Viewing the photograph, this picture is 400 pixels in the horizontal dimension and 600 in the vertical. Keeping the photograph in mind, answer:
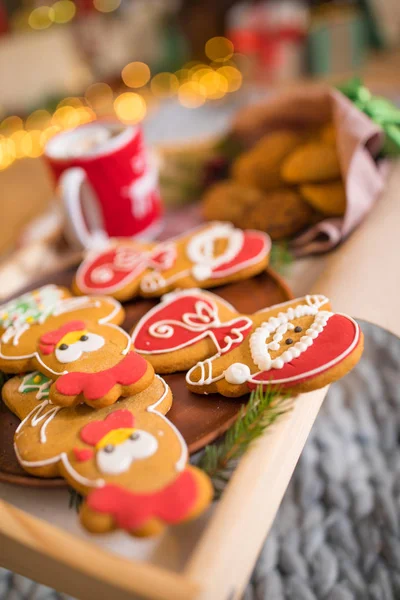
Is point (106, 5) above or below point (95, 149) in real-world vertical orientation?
above

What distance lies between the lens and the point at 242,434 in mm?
389

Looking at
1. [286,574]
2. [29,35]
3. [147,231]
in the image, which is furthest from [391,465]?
[29,35]

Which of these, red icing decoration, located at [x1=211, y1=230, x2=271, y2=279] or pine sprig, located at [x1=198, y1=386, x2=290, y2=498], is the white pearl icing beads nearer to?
pine sprig, located at [x1=198, y1=386, x2=290, y2=498]

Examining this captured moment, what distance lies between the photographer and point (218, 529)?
13.3 inches

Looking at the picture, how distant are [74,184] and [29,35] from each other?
127cm

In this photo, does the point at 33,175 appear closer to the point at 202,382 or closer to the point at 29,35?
the point at 29,35

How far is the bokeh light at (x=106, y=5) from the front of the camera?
5.93 feet

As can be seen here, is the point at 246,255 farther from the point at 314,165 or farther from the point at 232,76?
the point at 232,76

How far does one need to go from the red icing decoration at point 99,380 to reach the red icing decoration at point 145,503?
81mm

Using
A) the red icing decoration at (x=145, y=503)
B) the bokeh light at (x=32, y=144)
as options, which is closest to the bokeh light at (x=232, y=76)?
the bokeh light at (x=32, y=144)

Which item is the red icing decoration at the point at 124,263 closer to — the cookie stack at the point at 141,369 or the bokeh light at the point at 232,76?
the cookie stack at the point at 141,369

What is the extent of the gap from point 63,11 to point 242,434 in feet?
6.01

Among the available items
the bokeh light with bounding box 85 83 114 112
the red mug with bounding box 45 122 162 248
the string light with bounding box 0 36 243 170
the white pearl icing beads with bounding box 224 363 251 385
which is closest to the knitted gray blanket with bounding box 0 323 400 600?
the white pearl icing beads with bounding box 224 363 251 385

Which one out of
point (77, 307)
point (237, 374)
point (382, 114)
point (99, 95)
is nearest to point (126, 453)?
point (237, 374)
